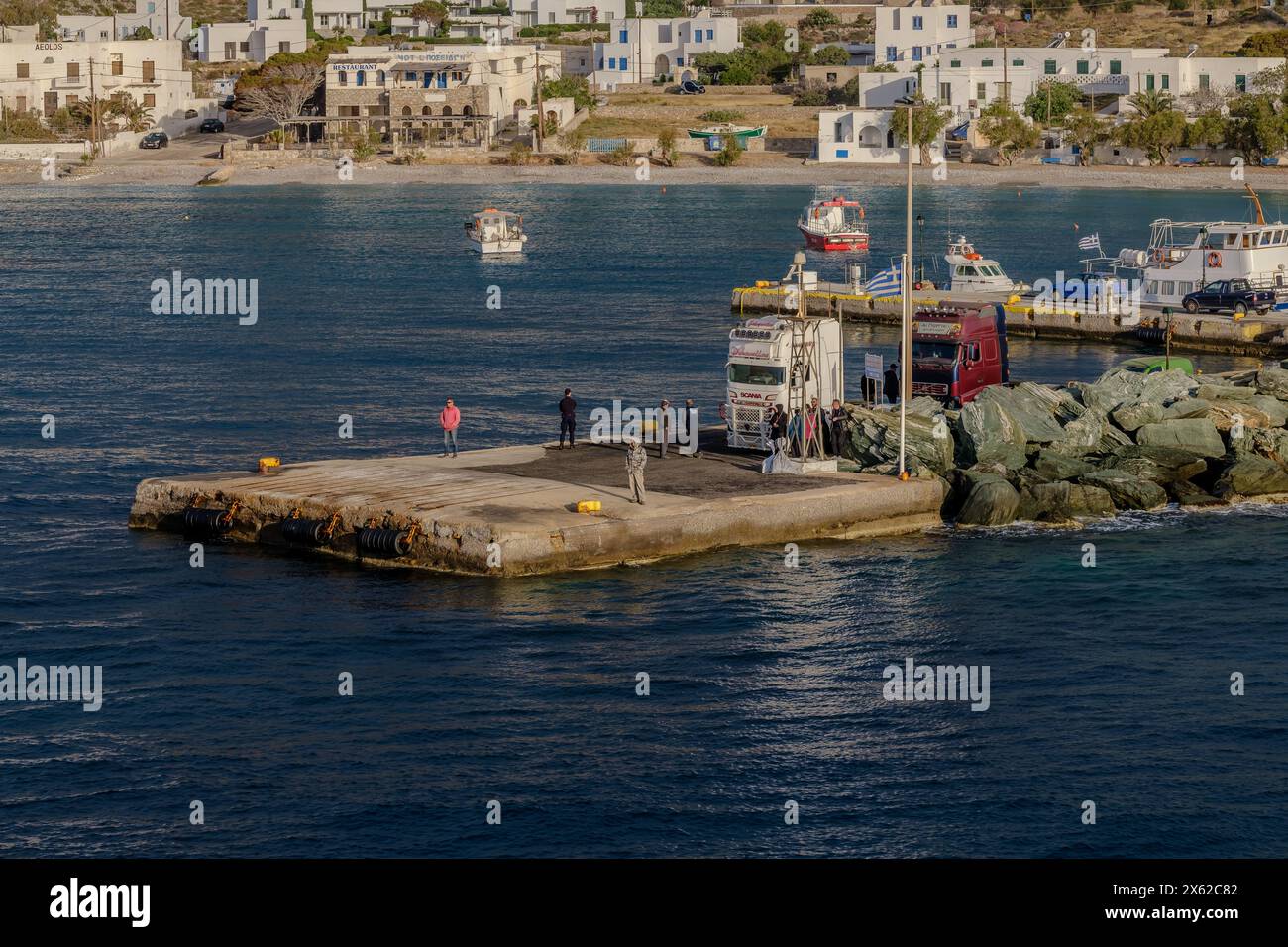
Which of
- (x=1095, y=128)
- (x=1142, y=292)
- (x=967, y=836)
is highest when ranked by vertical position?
(x=1095, y=128)

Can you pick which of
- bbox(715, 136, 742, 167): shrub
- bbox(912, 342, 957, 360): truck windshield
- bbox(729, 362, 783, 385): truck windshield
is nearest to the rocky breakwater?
bbox(729, 362, 783, 385): truck windshield

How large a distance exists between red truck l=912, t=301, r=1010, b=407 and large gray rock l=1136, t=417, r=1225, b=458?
4900 millimetres

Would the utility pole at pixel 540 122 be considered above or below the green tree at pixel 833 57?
below

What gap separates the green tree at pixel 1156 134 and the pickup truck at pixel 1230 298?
8751 cm

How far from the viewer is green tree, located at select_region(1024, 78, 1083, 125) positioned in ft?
526

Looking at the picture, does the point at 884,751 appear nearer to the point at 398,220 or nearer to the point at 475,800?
the point at 475,800

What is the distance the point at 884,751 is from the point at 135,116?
165532 millimetres

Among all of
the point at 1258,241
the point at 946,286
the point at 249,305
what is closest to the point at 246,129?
the point at 249,305

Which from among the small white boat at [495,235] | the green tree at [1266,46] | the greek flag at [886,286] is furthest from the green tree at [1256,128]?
the greek flag at [886,286]

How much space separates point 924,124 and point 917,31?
2608 centimetres

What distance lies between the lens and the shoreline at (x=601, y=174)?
150625 mm

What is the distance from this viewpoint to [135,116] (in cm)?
17750
